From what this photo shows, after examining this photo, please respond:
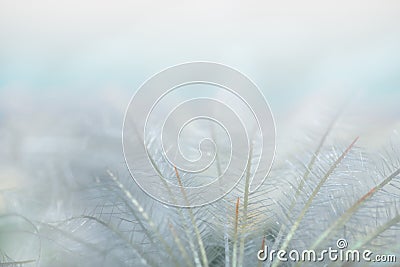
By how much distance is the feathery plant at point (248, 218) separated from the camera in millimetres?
1000

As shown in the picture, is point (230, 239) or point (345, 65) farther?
point (345, 65)

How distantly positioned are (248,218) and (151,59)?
19.3 inches

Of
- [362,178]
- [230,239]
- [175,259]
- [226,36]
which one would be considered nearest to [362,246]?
[362,178]

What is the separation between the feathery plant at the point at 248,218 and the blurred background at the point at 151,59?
129 millimetres

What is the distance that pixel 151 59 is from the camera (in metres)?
1.24

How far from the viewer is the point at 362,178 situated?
1.04m

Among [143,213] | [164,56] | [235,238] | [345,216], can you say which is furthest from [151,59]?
[345,216]

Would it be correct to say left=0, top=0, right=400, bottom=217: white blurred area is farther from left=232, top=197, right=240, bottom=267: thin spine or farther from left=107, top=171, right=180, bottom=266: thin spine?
left=232, top=197, right=240, bottom=267: thin spine

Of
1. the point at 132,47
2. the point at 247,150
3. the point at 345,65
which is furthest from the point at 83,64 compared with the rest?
the point at 345,65

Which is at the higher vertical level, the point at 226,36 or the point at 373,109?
the point at 226,36

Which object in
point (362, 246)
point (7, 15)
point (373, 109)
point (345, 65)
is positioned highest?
point (7, 15)

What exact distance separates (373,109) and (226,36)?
0.42 metres

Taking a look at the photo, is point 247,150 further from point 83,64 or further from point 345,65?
point 83,64

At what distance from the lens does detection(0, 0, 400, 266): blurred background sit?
1.22m
